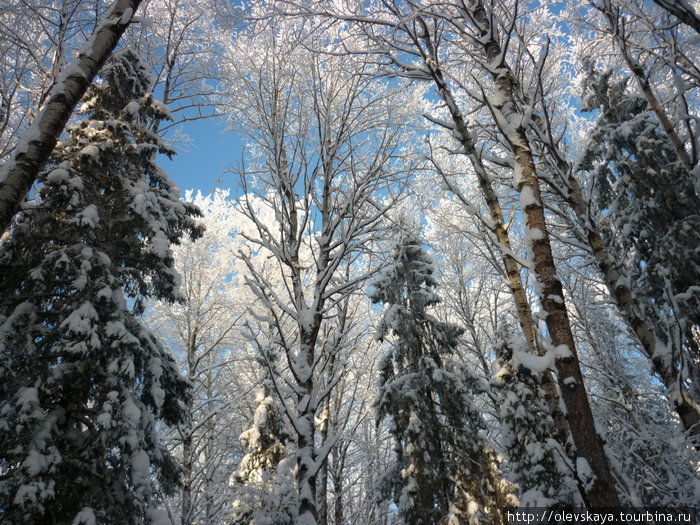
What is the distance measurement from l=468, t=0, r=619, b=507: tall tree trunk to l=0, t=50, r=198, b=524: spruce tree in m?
4.57

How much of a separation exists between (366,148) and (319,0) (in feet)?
12.9

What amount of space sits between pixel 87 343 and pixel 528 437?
23.8ft

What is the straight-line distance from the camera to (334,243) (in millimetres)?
4570

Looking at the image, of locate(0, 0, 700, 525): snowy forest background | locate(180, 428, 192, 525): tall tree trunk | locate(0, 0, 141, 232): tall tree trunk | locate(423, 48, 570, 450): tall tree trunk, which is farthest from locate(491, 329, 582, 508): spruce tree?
locate(0, 0, 141, 232): tall tree trunk

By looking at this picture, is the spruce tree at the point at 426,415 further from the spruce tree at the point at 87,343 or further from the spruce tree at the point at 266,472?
the spruce tree at the point at 87,343

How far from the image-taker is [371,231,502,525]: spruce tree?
712 cm

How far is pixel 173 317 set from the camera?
1090cm

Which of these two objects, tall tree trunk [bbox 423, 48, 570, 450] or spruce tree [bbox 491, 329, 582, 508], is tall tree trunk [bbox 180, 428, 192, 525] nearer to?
spruce tree [bbox 491, 329, 582, 508]

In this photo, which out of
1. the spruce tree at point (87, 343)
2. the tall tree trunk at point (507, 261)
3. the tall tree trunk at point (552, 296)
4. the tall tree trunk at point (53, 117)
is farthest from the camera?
the spruce tree at point (87, 343)

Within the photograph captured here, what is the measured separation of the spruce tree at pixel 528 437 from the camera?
19.3 feet

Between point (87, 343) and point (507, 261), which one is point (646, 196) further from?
point (87, 343)

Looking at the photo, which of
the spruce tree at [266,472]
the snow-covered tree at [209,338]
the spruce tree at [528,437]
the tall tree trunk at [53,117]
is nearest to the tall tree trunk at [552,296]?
the tall tree trunk at [53,117]

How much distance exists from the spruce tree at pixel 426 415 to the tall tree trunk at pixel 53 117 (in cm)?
461

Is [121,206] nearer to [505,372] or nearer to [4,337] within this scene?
[4,337]
